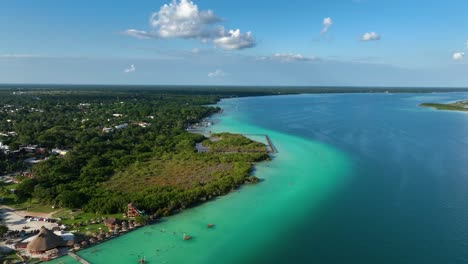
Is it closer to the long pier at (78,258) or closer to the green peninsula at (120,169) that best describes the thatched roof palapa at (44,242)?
the long pier at (78,258)

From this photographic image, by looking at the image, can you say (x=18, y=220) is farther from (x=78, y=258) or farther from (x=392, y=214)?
(x=392, y=214)

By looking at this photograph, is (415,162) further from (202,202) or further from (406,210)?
(202,202)

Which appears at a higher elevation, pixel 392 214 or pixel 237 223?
pixel 392 214

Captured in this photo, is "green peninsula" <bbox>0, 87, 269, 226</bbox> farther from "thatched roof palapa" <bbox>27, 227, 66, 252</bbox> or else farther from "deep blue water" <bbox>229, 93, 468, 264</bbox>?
"deep blue water" <bbox>229, 93, 468, 264</bbox>

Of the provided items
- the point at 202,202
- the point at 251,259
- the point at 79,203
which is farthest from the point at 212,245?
the point at 79,203

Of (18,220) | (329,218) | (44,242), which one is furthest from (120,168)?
(329,218)

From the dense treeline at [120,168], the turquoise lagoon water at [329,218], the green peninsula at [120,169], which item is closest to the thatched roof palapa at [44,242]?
the turquoise lagoon water at [329,218]

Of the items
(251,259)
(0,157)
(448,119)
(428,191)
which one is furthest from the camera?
(448,119)

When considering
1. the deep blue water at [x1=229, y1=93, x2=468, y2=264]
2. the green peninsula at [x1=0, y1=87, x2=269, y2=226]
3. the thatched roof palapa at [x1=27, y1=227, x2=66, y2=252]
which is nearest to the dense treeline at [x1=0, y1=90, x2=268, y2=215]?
the green peninsula at [x1=0, y1=87, x2=269, y2=226]
